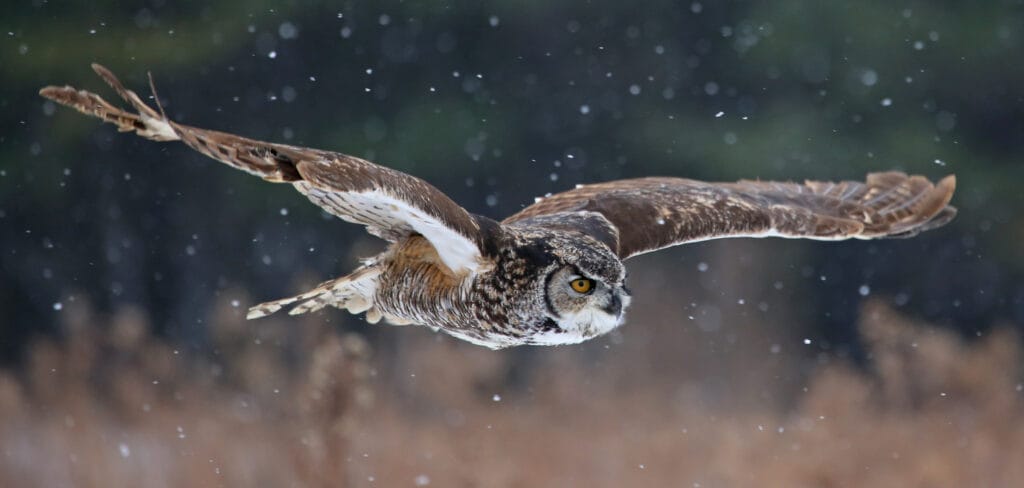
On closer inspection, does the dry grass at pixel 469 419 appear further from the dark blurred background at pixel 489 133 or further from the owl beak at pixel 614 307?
the owl beak at pixel 614 307

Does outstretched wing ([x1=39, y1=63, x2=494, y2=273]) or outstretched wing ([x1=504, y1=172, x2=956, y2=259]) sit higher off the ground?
outstretched wing ([x1=39, y1=63, x2=494, y2=273])

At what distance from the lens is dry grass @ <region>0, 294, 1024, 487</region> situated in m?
7.60

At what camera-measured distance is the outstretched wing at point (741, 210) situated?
4801mm

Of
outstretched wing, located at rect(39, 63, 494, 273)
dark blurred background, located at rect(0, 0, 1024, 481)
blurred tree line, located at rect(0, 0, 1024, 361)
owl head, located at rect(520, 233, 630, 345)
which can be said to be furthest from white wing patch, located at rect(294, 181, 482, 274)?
blurred tree line, located at rect(0, 0, 1024, 361)

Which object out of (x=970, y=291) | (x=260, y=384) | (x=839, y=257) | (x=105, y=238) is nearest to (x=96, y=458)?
(x=260, y=384)

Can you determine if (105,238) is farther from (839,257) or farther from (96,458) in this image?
(839,257)

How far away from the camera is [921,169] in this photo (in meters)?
11.9

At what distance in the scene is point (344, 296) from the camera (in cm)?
493

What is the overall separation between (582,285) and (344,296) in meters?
1.37

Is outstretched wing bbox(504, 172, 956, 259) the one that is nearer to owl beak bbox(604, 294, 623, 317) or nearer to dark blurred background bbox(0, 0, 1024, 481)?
owl beak bbox(604, 294, 623, 317)

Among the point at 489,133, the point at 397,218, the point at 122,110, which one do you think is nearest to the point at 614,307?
the point at 397,218

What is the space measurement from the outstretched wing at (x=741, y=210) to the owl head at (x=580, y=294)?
0.49 m

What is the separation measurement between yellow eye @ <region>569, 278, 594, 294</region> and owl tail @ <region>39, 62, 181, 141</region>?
1.29 m

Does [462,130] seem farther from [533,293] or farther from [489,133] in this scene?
[533,293]
